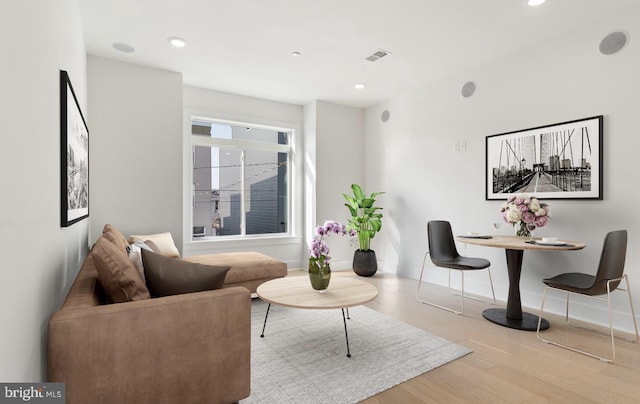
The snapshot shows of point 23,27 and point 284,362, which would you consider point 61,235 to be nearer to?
point 23,27

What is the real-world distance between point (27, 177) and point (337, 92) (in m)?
4.34

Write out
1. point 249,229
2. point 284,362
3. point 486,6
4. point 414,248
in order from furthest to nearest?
point 249,229 < point 414,248 < point 486,6 < point 284,362

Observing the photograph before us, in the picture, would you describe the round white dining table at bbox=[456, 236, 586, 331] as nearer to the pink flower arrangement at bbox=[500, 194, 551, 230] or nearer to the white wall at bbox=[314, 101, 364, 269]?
the pink flower arrangement at bbox=[500, 194, 551, 230]

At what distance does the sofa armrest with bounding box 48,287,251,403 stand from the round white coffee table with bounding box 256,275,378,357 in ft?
2.20

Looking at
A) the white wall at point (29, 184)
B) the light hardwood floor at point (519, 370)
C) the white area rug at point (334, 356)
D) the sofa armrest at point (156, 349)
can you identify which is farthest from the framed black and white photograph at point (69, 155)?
the light hardwood floor at point (519, 370)

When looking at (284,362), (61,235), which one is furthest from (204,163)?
(284,362)

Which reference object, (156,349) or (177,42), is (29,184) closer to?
(156,349)

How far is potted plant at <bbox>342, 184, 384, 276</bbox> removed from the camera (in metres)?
5.07

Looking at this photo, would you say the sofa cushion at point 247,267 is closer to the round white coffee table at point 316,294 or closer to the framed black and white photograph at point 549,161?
the round white coffee table at point 316,294

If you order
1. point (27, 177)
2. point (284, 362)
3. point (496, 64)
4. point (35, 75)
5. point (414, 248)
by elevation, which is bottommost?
point (284, 362)

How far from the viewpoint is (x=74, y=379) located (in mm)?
1299

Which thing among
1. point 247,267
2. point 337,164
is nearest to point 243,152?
point 337,164

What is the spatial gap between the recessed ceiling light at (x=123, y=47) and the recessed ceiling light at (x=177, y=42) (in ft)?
1.68

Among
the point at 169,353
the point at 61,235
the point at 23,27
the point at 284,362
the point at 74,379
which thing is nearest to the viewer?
the point at 23,27
